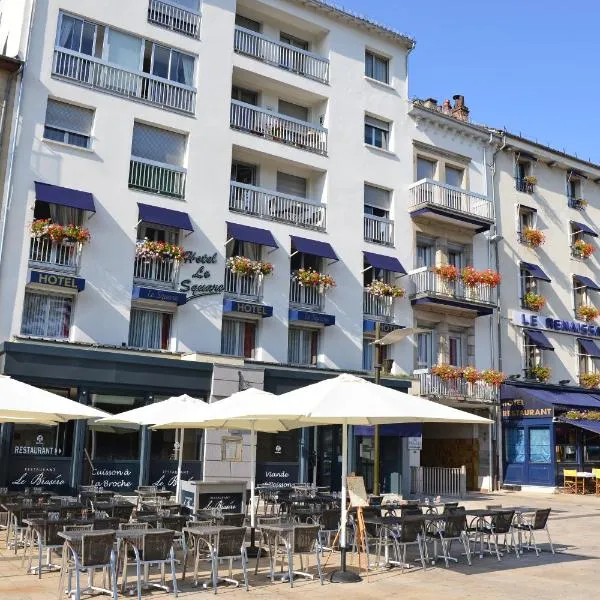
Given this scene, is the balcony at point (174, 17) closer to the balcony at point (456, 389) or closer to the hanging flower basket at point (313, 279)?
the hanging flower basket at point (313, 279)

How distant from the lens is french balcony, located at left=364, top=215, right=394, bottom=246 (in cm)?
2633

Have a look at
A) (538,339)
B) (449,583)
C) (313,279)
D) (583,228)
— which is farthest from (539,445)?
(449,583)

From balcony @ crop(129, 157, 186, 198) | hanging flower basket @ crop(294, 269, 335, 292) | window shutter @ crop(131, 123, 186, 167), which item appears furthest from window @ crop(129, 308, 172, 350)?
window shutter @ crop(131, 123, 186, 167)

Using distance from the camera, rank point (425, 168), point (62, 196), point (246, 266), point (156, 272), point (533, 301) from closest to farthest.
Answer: point (62, 196) → point (156, 272) → point (246, 266) → point (425, 168) → point (533, 301)

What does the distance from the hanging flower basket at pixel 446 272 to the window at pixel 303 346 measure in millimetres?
5376

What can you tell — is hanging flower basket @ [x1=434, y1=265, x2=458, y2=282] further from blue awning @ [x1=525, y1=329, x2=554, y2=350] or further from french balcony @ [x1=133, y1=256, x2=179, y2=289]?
french balcony @ [x1=133, y1=256, x2=179, y2=289]

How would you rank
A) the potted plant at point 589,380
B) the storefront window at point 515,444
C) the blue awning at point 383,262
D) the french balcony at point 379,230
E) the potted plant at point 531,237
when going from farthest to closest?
the potted plant at point 589,380 < the potted plant at point 531,237 < the storefront window at point 515,444 < the french balcony at point 379,230 < the blue awning at point 383,262

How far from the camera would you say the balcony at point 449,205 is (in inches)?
1067

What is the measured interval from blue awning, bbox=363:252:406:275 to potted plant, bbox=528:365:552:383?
25.8ft

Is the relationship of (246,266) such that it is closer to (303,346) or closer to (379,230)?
(303,346)

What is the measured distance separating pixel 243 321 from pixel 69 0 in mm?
10884

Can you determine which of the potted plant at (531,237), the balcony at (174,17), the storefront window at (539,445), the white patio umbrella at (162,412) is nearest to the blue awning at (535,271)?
the potted plant at (531,237)

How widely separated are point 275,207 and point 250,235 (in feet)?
6.31

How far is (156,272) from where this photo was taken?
21.5 meters
